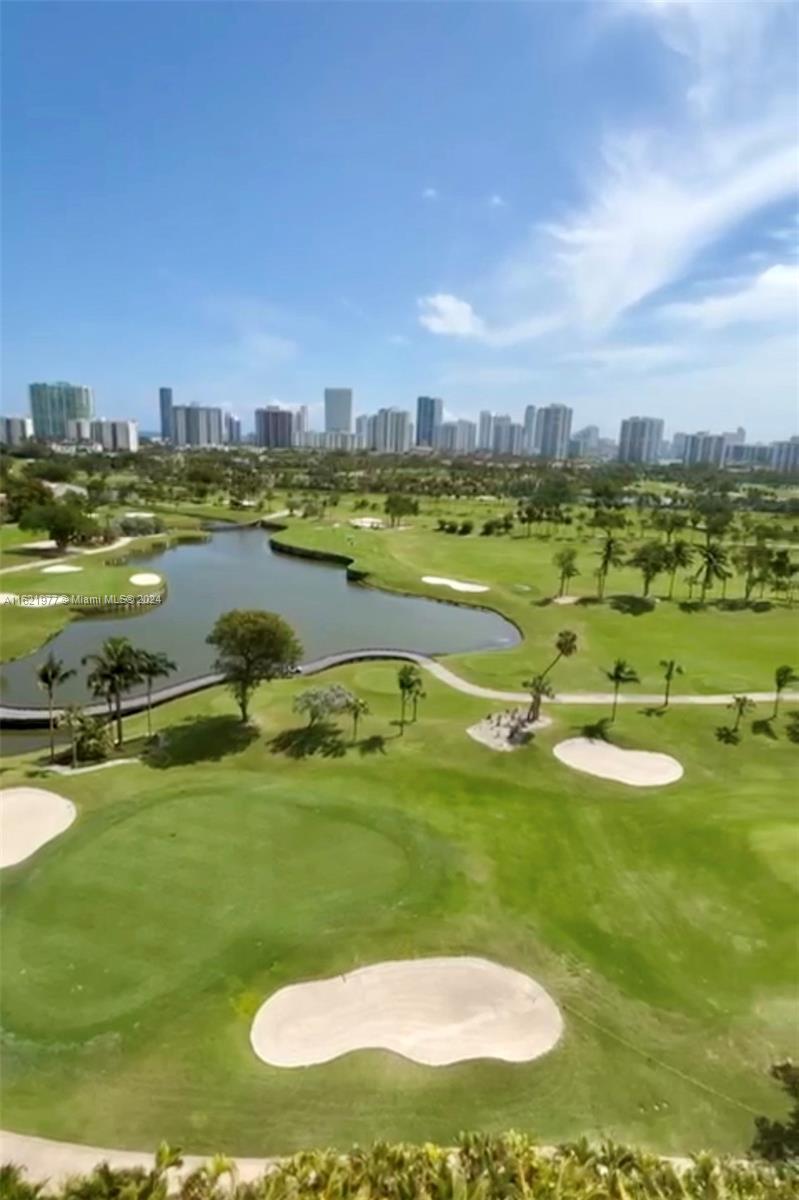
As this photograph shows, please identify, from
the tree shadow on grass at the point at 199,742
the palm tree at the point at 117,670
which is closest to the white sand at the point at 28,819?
the tree shadow on grass at the point at 199,742

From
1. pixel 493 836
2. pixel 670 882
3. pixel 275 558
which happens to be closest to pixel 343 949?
pixel 493 836

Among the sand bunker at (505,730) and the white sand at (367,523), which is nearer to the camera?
the sand bunker at (505,730)

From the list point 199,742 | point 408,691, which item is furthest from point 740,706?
point 199,742

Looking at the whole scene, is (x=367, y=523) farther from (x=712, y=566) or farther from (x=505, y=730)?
(x=505, y=730)

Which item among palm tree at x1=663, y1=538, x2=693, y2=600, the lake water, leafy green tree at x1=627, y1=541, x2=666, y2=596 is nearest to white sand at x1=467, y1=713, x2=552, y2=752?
the lake water

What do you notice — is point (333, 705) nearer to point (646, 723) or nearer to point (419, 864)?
point (419, 864)

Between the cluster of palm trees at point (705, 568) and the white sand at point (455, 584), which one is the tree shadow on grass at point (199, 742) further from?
the cluster of palm trees at point (705, 568)
